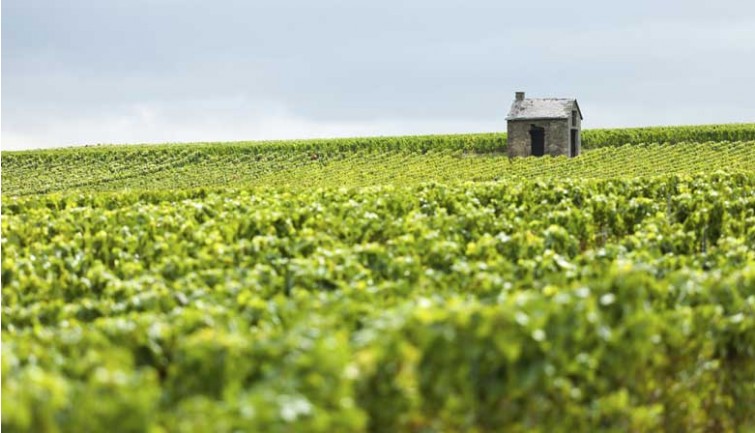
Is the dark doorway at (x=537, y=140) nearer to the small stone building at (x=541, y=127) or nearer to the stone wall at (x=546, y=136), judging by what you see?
the small stone building at (x=541, y=127)

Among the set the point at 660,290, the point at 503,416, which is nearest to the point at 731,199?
the point at 660,290

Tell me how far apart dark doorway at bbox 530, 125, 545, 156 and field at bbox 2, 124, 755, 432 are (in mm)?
48234

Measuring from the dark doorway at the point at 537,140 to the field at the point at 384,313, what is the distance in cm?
4823

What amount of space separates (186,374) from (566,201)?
16.8 metres

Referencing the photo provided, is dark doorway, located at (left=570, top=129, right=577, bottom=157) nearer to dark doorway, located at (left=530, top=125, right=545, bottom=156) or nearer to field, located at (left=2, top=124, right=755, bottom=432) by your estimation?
dark doorway, located at (left=530, top=125, right=545, bottom=156)

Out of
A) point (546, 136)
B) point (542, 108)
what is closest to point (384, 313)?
point (546, 136)

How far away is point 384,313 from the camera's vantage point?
798 centimetres

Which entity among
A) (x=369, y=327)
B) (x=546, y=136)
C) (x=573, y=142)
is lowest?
(x=573, y=142)

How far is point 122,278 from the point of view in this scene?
15953 mm

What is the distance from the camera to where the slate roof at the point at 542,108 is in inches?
2916

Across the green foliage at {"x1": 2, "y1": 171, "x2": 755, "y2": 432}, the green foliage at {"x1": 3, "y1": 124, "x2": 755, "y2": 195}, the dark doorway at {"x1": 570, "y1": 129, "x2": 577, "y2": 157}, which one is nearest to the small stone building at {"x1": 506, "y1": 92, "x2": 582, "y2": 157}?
the dark doorway at {"x1": 570, "y1": 129, "x2": 577, "y2": 157}

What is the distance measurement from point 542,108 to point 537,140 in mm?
2406

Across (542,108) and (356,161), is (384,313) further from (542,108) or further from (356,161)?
(356,161)

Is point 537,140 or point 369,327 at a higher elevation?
point 369,327
